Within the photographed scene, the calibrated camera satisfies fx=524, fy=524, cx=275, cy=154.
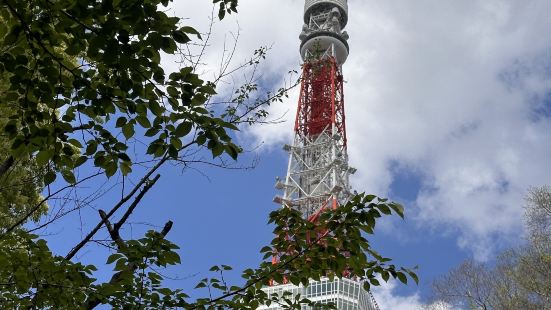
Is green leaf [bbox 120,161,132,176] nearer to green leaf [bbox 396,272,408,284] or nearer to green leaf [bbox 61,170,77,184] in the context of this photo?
green leaf [bbox 61,170,77,184]

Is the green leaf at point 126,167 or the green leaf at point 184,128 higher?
the green leaf at point 126,167

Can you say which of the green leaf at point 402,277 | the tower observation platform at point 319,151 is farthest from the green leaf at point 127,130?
the tower observation platform at point 319,151

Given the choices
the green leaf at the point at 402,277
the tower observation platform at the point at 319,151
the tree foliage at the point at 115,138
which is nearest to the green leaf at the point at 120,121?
the tree foliage at the point at 115,138

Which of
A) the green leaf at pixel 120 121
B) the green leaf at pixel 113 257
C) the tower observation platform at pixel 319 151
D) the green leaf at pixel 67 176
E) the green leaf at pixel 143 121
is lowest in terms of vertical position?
the green leaf at pixel 113 257

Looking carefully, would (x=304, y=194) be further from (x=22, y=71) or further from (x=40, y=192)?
(x=22, y=71)

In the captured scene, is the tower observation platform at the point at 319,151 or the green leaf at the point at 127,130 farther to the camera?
the tower observation platform at the point at 319,151

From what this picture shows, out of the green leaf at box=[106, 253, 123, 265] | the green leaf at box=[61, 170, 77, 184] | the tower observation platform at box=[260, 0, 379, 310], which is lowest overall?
the green leaf at box=[106, 253, 123, 265]

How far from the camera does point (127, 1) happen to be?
2.55m

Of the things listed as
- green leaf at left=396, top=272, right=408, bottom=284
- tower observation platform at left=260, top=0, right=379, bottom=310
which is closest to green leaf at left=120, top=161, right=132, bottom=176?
green leaf at left=396, top=272, right=408, bottom=284

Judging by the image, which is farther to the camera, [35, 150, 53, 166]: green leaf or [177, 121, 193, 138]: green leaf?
[35, 150, 53, 166]: green leaf

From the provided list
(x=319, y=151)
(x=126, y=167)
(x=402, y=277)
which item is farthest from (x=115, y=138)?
(x=319, y=151)

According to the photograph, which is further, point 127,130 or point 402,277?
point 402,277

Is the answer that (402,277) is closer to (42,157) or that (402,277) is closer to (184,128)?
(184,128)

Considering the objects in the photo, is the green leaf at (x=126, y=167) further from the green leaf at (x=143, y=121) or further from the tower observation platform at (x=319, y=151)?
the tower observation platform at (x=319, y=151)
